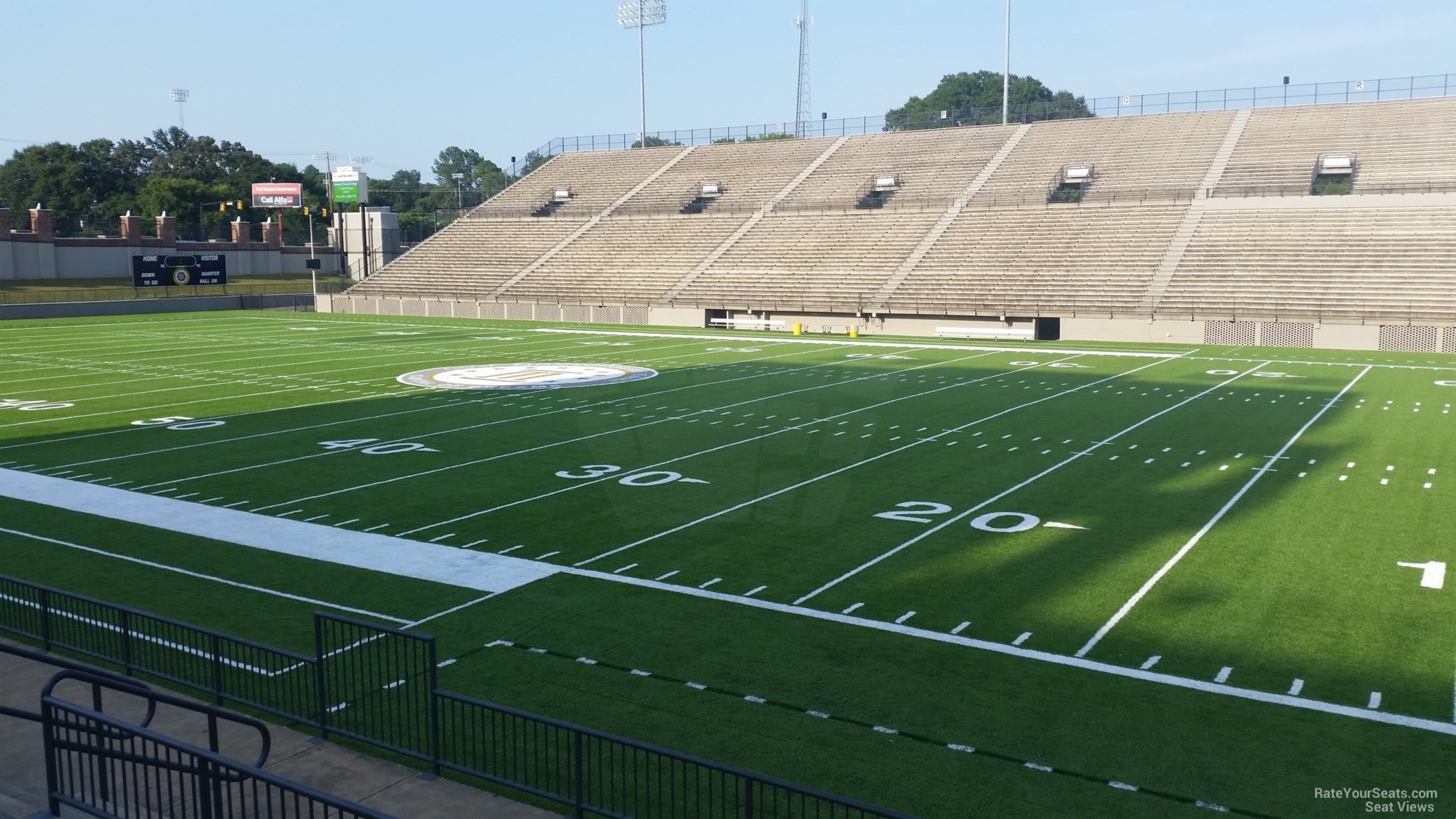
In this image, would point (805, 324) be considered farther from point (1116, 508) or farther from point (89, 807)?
point (89, 807)

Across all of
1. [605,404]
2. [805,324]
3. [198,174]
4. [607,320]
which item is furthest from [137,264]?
[198,174]

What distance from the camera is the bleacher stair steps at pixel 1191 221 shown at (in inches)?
1786

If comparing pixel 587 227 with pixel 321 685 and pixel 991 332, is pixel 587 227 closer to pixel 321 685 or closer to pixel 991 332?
pixel 991 332

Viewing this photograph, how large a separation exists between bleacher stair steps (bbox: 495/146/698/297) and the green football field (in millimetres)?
34662

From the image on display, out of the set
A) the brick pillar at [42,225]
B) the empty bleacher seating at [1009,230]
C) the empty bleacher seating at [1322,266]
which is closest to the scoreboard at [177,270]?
the empty bleacher seating at [1009,230]

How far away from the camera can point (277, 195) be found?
265ft

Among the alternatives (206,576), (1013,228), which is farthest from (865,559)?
(1013,228)

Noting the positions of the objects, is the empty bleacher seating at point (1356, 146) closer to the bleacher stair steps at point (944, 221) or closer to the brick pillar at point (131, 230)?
the bleacher stair steps at point (944, 221)

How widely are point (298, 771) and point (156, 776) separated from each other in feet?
3.50

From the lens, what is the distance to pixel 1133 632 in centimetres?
1101

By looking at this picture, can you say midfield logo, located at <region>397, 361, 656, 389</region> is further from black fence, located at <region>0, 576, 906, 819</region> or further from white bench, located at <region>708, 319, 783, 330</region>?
black fence, located at <region>0, 576, 906, 819</region>

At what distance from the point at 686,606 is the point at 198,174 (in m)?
116

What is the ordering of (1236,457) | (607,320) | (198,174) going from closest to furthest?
1. (1236,457)
2. (607,320)
3. (198,174)

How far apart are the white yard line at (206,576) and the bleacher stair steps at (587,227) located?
155 feet
